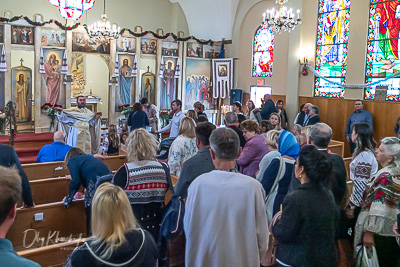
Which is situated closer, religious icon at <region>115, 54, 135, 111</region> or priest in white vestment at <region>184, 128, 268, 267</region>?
priest in white vestment at <region>184, 128, 268, 267</region>

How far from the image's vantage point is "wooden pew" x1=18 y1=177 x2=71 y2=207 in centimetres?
575

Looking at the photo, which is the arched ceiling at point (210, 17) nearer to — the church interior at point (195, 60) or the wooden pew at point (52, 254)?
the church interior at point (195, 60)

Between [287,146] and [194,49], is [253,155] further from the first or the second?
[194,49]

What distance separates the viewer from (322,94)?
1316cm

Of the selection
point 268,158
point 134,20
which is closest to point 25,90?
point 134,20

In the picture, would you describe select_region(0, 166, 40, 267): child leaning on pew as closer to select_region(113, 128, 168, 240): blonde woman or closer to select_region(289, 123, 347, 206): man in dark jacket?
select_region(113, 128, 168, 240): blonde woman

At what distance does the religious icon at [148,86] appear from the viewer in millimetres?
15273

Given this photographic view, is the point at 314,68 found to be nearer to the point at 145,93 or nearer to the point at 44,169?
the point at 145,93

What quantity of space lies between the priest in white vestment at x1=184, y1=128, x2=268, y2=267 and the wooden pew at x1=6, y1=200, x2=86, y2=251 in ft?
8.91

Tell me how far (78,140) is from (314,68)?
26.6 ft

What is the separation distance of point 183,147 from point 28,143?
26.0 feet

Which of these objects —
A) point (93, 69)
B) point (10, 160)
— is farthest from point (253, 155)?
point (93, 69)

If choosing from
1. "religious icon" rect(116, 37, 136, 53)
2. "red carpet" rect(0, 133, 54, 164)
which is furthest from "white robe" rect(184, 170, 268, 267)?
"religious icon" rect(116, 37, 136, 53)

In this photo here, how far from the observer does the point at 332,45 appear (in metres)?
12.8
